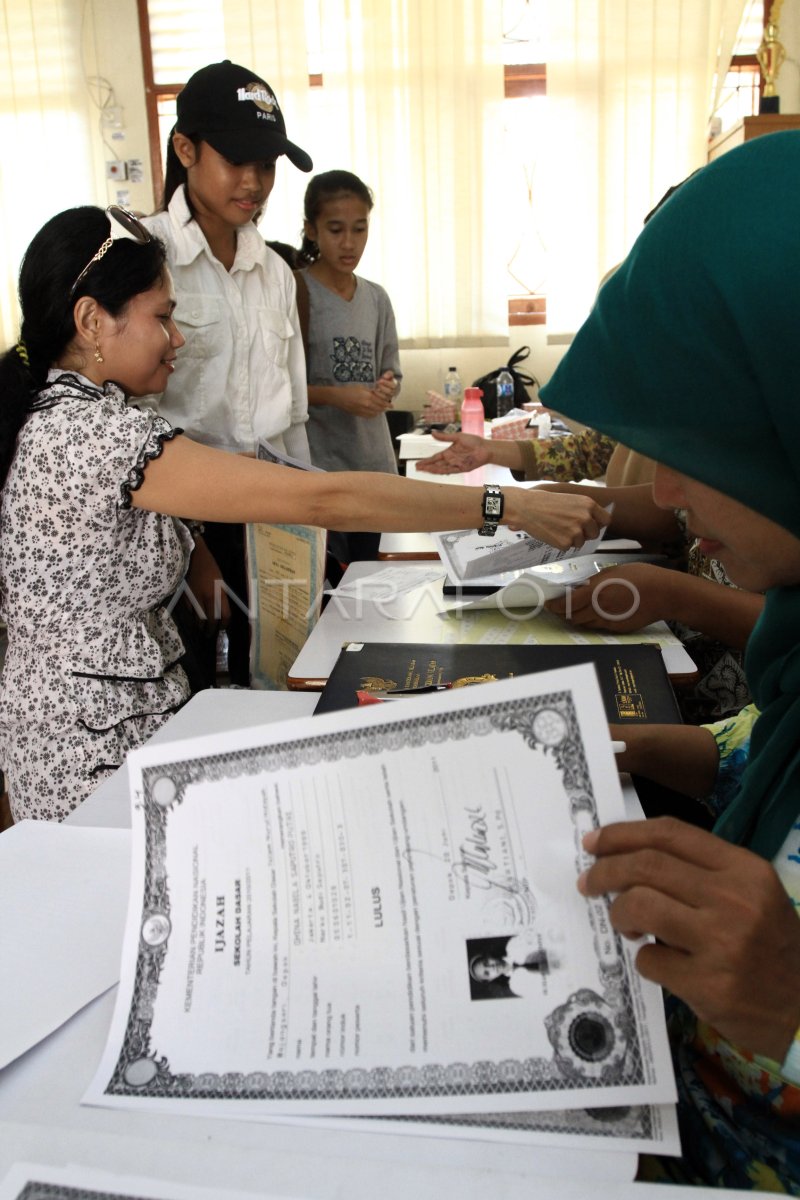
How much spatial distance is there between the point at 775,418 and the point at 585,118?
474cm

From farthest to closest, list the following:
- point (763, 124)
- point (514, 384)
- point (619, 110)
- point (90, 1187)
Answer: point (619, 110) < point (514, 384) < point (763, 124) < point (90, 1187)

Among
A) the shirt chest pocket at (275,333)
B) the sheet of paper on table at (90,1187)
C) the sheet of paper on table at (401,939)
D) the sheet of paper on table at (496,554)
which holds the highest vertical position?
the shirt chest pocket at (275,333)

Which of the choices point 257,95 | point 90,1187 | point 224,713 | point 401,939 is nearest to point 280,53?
point 257,95

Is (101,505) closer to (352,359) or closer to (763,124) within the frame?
(352,359)

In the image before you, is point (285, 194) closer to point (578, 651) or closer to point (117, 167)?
point (117, 167)

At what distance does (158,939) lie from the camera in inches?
24.0

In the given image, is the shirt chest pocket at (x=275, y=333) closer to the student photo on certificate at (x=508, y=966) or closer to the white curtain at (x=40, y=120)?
the student photo on certificate at (x=508, y=966)

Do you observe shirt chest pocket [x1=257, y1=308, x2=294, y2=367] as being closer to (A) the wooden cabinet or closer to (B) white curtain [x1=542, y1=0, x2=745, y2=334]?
(A) the wooden cabinet

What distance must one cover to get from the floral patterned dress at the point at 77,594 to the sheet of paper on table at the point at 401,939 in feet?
2.89

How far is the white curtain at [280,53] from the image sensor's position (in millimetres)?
4637

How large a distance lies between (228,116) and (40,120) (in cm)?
353

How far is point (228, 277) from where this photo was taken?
218 centimetres

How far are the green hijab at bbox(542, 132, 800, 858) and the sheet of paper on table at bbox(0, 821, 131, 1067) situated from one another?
49 cm

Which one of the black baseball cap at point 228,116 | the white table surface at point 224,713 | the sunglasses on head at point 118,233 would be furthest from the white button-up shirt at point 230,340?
the white table surface at point 224,713
